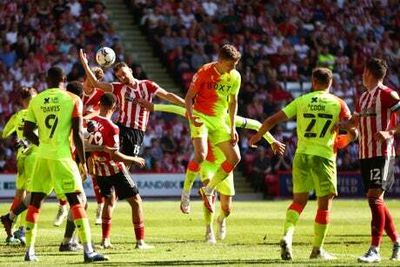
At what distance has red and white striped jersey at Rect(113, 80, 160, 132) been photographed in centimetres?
1811

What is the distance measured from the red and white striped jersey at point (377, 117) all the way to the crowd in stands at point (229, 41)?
21.0 metres

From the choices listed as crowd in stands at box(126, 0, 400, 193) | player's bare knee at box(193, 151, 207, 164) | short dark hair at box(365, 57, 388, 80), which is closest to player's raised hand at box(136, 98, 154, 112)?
player's bare knee at box(193, 151, 207, 164)

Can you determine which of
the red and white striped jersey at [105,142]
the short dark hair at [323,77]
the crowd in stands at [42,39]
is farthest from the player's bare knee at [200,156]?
the crowd in stands at [42,39]

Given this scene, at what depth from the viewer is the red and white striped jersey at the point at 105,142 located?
1602 centimetres

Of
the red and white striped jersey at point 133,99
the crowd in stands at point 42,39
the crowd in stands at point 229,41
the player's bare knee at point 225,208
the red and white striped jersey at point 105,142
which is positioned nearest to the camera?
the red and white striped jersey at point 105,142

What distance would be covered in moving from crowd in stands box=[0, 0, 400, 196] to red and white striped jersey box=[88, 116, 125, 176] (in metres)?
18.2

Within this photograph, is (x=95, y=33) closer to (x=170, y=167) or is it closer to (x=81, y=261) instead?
(x=170, y=167)

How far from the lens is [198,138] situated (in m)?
17.8

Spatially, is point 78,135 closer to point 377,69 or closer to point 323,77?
point 323,77

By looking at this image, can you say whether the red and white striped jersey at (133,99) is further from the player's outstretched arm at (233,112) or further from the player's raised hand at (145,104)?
the player's outstretched arm at (233,112)

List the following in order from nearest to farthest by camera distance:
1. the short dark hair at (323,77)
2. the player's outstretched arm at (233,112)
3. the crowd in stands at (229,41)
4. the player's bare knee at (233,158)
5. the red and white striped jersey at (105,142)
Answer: the short dark hair at (323,77)
the red and white striped jersey at (105,142)
the player's outstretched arm at (233,112)
the player's bare knee at (233,158)
the crowd in stands at (229,41)

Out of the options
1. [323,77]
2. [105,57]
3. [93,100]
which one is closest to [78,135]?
[323,77]

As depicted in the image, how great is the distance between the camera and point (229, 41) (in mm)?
40781

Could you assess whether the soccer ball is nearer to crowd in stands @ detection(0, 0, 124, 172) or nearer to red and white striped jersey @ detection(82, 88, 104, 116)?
red and white striped jersey @ detection(82, 88, 104, 116)
